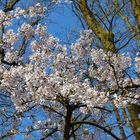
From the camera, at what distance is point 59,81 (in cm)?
562

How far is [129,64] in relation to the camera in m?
6.78

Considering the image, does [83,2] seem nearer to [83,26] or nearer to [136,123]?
[83,26]

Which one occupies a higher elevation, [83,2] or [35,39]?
[83,2]

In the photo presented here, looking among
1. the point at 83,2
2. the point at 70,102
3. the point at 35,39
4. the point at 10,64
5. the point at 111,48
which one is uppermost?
the point at 83,2

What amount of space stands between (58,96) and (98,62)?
62.9 inches

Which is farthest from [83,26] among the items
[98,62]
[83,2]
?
[98,62]

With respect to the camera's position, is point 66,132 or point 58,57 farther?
point 58,57

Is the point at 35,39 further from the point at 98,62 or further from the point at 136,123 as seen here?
the point at 136,123

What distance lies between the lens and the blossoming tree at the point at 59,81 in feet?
18.1

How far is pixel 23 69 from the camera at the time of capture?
5816 mm

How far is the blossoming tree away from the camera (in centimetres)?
550

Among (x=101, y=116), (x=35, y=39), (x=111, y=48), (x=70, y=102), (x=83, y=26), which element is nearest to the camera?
(x=70, y=102)

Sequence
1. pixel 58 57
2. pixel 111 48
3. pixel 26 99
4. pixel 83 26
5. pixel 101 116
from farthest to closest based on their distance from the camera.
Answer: pixel 83 26, pixel 111 48, pixel 101 116, pixel 58 57, pixel 26 99

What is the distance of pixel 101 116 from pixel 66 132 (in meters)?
1.91
